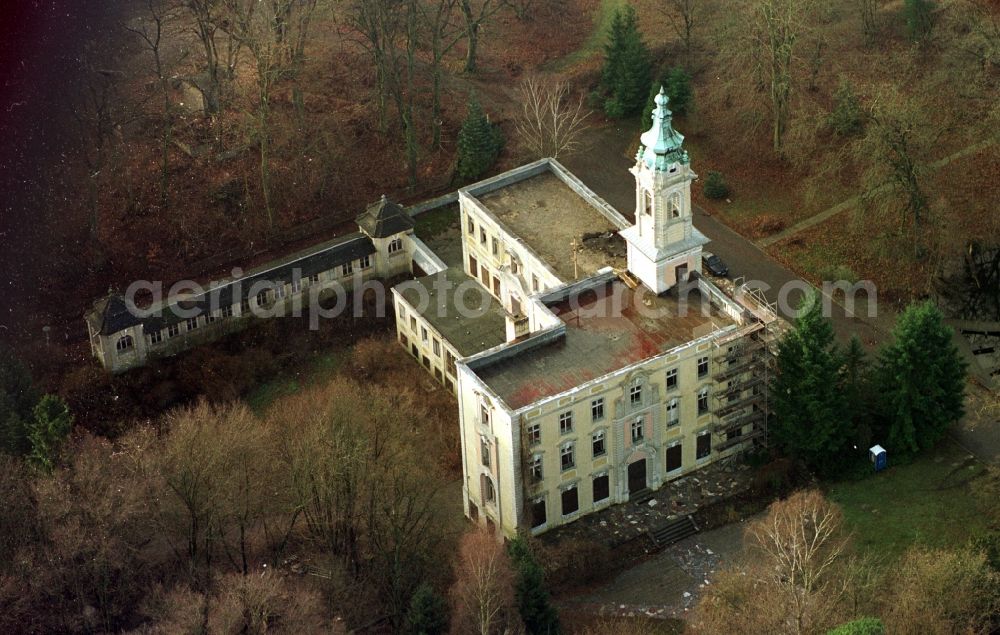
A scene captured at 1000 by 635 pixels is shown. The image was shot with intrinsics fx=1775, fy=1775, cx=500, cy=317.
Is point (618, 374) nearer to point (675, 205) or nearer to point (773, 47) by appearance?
point (675, 205)

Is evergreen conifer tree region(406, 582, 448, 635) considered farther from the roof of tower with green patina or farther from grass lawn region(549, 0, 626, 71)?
grass lawn region(549, 0, 626, 71)

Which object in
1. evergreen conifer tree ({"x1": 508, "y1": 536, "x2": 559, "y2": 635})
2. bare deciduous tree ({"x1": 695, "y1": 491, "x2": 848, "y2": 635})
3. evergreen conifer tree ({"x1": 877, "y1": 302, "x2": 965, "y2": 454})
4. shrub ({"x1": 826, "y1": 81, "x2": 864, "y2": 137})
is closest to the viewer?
bare deciduous tree ({"x1": 695, "y1": 491, "x2": 848, "y2": 635})

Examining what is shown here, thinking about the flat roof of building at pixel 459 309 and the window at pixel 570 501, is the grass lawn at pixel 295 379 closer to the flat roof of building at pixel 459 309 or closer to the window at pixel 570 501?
the flat roof of building at pixel 459 309

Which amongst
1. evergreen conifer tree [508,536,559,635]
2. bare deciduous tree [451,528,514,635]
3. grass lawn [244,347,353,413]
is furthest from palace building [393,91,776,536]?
grass lawn [244,347,353,413]

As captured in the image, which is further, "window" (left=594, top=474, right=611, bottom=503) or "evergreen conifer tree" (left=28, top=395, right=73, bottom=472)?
"window" (left=594, top=474, right=611, bottom=503)

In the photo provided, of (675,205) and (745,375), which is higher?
(675,205)

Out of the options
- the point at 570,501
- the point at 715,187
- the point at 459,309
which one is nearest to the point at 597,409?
the point at 570,501

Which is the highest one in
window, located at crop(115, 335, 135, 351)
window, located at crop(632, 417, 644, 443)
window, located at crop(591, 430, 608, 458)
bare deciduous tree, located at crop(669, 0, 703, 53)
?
bare deciduous tree, located at crop(669, 0, 703, 53)
